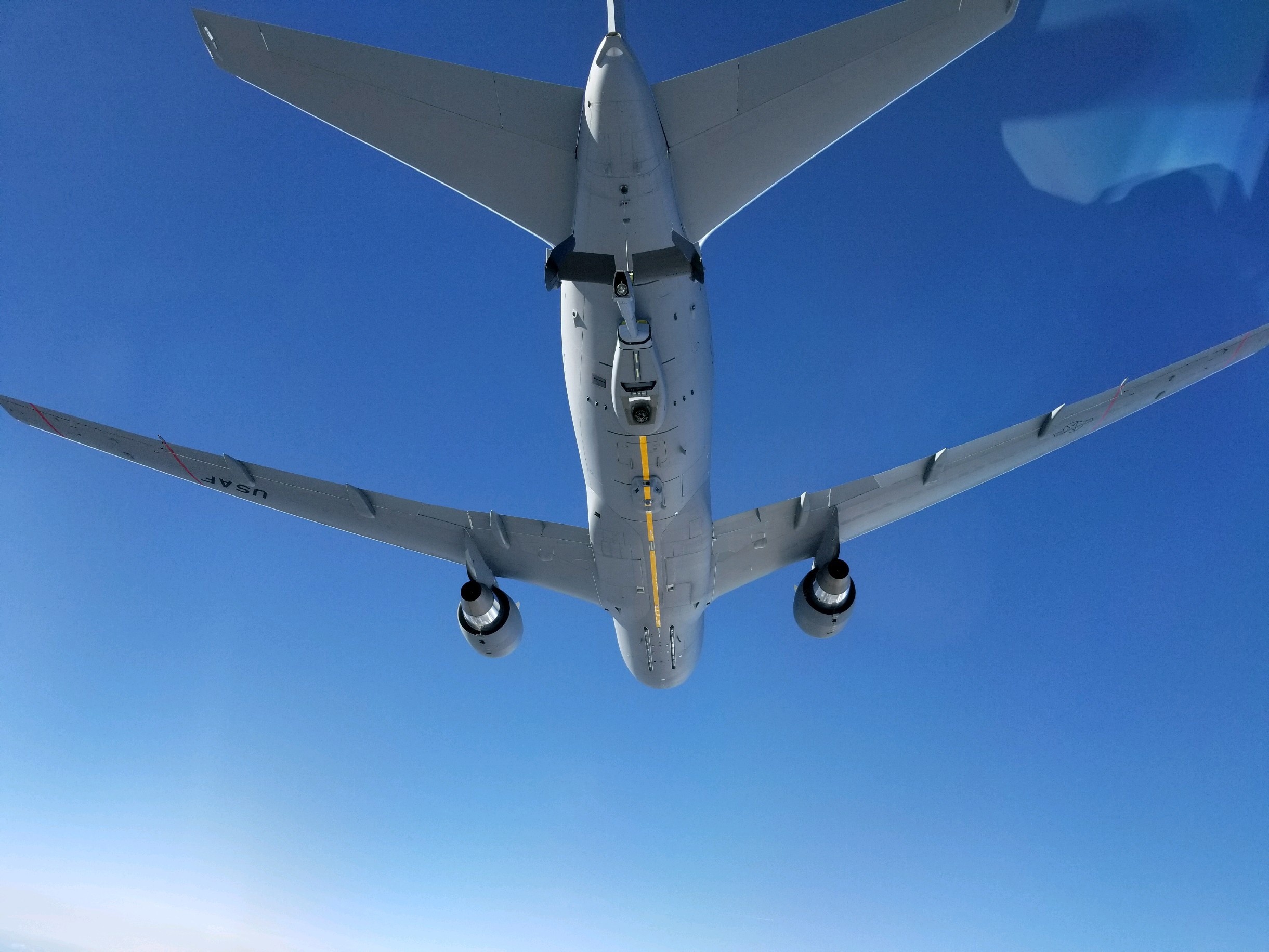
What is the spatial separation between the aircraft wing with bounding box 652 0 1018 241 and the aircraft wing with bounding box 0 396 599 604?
6.54 m

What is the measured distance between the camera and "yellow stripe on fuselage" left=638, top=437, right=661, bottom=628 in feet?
29.8

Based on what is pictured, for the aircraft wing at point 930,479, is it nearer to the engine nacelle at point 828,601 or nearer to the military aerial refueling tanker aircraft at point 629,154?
the engine nacelle at point 828,601

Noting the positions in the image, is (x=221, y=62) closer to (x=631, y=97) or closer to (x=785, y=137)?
(x=631, y=97)

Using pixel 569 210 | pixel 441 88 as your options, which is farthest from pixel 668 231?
pixel 441 88

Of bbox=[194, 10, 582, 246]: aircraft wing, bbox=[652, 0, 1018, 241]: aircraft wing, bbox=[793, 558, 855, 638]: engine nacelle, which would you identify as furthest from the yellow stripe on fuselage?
bbox=[652, 0, 1018, 241]: aircraft wing

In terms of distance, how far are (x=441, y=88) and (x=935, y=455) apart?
930 centimetres

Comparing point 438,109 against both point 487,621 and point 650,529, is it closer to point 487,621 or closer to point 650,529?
point 650,529

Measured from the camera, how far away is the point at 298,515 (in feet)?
38.5

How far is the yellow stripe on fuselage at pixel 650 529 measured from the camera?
29.8 ft

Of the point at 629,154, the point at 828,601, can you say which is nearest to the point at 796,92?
the point at 629,154

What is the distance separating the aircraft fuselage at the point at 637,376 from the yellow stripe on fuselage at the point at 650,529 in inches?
0.7

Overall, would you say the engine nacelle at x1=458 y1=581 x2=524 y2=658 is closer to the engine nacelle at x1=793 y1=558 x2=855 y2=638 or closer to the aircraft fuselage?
the aircraft fuselage

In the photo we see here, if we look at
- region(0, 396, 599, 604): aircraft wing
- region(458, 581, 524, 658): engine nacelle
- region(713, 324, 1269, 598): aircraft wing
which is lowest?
region(458, 581, 524, 658): engine nacelle

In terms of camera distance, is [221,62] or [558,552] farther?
[558,552]
